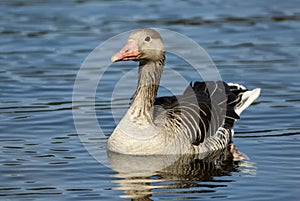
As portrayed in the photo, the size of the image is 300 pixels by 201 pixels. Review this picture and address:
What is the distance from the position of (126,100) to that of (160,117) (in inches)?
121

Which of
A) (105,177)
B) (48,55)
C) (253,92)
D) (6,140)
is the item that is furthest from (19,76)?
(105,177)

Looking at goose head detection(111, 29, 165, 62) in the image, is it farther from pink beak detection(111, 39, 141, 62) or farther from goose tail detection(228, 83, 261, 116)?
goose tail detection(228, 83, 261, 116)

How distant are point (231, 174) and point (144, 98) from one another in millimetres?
1923

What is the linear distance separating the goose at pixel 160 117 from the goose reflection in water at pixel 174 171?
139 millimetres

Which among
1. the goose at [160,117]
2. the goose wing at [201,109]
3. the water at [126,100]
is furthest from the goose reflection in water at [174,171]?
the goose wing at [201,109]

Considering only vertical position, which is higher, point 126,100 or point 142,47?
point 142,47

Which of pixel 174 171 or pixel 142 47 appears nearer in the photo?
pixel 174 171

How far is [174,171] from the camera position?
35.7 feet

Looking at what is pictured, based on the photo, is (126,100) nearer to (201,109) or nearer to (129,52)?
(201,109)

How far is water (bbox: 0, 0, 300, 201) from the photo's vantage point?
33.2 ft

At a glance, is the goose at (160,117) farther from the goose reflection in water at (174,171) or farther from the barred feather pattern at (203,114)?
the goose reflection in water at (174,171)

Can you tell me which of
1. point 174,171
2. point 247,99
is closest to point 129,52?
point 174,171

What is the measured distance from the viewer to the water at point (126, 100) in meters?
10.1

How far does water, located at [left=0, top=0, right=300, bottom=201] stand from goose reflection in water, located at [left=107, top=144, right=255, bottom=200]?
0.03 meters
